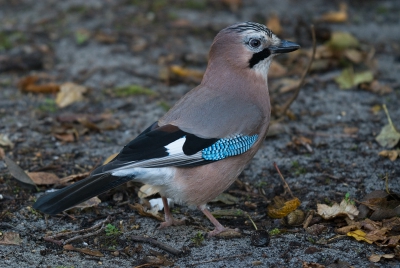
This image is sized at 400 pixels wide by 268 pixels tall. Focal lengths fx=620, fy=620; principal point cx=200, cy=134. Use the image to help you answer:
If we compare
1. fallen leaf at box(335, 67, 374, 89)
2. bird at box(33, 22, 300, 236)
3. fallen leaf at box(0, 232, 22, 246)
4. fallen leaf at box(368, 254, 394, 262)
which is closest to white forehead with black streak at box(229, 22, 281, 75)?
bird at box(33, 22, 300, 236)

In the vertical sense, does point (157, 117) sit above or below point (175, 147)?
below

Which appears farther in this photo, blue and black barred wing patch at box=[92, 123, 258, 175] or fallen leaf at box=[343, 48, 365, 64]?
fallen leaf at box=[343, 48, 365, 64]

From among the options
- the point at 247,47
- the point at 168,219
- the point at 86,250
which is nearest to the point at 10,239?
the point at 86,250

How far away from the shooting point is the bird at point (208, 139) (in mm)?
3922

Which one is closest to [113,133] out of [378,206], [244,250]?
[244,250]

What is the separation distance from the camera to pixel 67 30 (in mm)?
8000

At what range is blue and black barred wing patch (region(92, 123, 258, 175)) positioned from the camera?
3943 millimetres

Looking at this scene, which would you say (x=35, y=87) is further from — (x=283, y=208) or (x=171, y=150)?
(x=283, y=208)

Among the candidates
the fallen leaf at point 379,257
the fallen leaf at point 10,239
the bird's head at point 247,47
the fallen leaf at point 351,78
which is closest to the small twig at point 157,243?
the fallen leaf at point 10,239

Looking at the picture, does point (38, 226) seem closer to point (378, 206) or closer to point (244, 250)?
point (244, 250)

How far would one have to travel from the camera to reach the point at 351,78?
655cm

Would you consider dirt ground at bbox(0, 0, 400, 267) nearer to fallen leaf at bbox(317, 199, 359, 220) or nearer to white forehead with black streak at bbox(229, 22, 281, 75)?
fallen leaf at bbox(317, 199, 359, 220)

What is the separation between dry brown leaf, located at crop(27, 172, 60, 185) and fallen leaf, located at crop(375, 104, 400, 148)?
2.68m

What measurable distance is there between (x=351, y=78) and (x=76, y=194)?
3754 millimetres
